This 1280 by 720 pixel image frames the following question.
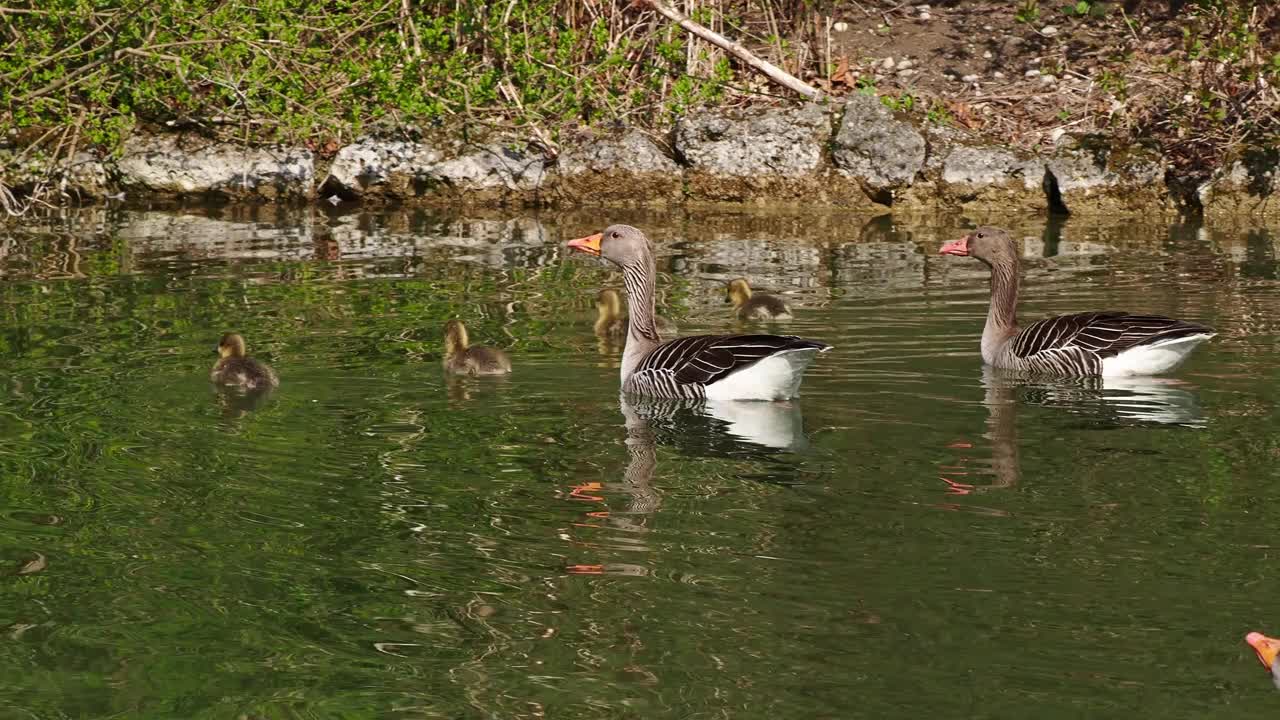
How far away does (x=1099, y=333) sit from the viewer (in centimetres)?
1156

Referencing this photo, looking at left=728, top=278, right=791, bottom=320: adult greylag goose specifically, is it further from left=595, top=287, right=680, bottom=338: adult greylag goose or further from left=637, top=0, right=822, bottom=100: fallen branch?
left=637, top=0, right=822, bottom=100: fallen branch

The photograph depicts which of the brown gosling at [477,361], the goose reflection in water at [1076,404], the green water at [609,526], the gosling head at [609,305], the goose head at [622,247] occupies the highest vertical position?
the goose head at [622,247]

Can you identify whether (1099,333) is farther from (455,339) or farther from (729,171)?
(729,171)

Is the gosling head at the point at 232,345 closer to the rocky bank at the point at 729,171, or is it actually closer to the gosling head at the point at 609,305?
the gosling head at the point at 609,305

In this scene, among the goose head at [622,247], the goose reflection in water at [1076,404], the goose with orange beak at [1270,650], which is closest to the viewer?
the goose with orange beak at [1270,650]

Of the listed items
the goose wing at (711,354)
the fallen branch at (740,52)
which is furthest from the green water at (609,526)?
the fallen branch at (740,52)

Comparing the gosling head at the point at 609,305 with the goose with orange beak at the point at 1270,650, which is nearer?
the goose with orange beak at the point at 1270,650

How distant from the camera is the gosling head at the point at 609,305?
1432 centimetres

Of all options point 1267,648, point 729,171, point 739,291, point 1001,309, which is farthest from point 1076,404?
point 729,171

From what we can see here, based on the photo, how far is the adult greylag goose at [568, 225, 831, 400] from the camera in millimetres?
10562

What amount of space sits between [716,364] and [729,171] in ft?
41.3

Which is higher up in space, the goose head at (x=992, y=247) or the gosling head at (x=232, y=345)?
the goose head at (x=992, y=247)

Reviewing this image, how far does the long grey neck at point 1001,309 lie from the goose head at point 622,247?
99.7 inches

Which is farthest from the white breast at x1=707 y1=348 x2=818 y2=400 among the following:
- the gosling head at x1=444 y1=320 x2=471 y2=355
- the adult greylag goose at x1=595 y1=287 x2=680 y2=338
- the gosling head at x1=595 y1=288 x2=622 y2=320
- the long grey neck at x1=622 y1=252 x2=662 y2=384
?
the gosling head at x1=595 y1=288 x2=622 y2=320
